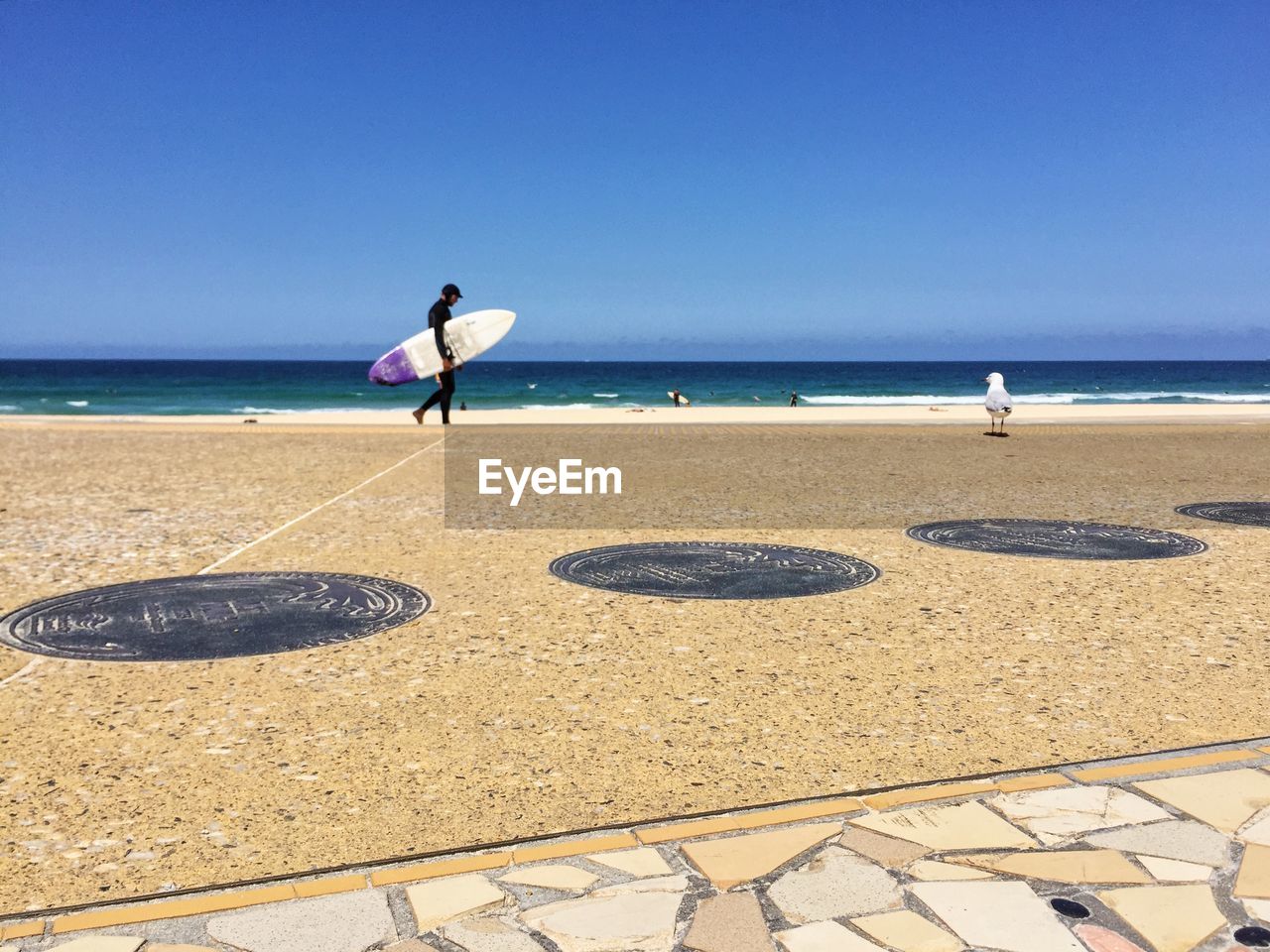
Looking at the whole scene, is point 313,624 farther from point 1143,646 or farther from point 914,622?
point 1143,646

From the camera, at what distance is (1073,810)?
11.1ft

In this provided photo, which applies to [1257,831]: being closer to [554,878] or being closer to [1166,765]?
[1166,765]

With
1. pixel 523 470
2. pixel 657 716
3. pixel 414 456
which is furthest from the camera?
pixel 414 456

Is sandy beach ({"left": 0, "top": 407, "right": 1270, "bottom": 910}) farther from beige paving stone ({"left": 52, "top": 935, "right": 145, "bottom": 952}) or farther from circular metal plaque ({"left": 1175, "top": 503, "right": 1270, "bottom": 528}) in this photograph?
circular metal plaque ({"left": 1175, "top": 503, "right": 1270, "bottom": 528})

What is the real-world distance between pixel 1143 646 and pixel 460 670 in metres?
3.34

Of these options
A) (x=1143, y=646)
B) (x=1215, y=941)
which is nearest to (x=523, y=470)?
(x=1143, y=646)

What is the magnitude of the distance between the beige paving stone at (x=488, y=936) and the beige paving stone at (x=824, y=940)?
0.62 meters

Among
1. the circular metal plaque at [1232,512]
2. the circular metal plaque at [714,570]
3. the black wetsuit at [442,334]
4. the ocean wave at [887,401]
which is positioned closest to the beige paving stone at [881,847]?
the circular metal plaque at [714,570]

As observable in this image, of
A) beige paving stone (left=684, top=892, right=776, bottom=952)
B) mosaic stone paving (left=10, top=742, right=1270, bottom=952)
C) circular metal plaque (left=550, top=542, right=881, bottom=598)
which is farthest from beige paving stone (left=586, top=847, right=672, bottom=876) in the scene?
circular metal plaque (left=550, top=542, right=881, bottom=598)

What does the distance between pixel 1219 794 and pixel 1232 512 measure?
24.2ft

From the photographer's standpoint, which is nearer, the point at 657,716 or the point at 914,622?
the point at 657,716

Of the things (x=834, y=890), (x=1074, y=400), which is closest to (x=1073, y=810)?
(x=834, y=890)

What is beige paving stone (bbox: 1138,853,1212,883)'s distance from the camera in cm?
296

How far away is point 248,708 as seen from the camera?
434 cm
